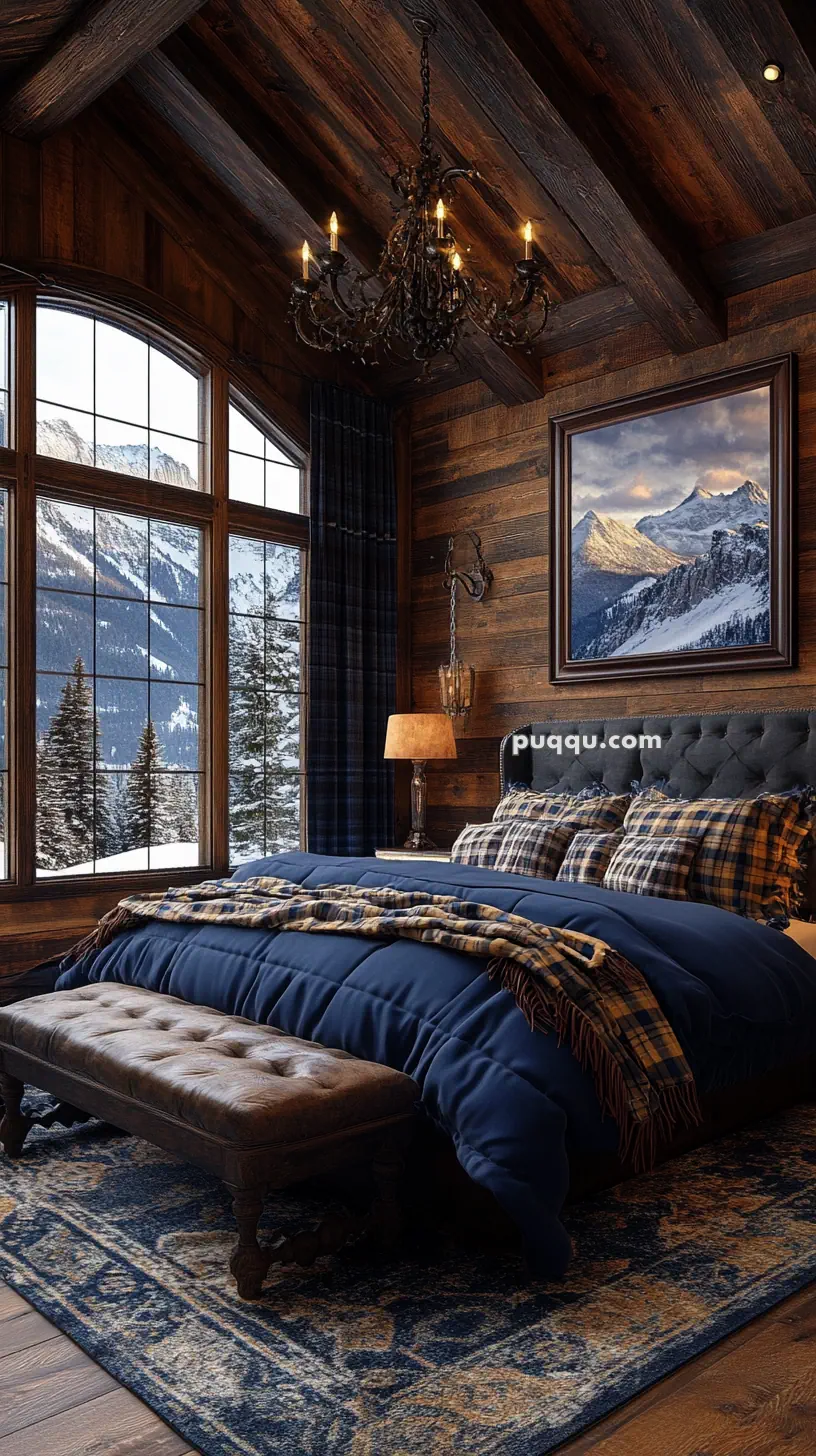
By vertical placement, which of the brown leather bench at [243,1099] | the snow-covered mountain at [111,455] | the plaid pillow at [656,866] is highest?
the snow-covered mountain at [111,455]

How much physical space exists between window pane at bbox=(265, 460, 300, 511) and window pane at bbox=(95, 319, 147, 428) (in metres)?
0.77

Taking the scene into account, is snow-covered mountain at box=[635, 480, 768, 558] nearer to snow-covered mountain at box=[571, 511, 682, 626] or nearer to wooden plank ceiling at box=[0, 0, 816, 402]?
snow-covered mountain at box=[571, 511, 682, 626]

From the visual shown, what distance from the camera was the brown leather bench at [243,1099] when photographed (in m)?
2.16

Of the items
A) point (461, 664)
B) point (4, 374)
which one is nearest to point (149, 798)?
point (461, 664)

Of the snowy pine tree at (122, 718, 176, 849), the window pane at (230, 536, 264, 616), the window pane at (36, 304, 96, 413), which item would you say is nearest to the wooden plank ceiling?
the window pane at (36, 304, 96, 413)

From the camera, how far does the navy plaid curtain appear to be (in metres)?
5.73

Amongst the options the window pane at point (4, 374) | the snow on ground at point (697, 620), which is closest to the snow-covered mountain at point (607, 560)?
the snow on ground at point (697, 620)

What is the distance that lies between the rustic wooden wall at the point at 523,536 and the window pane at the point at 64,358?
1.91m

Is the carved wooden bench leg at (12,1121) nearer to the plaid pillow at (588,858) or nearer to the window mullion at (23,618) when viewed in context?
the window mullion at (23,618)

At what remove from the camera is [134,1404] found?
6.08 feet

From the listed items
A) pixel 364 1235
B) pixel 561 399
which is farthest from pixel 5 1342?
pixel 561 399

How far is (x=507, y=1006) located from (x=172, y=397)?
394 centimetres

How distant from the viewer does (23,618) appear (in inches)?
188

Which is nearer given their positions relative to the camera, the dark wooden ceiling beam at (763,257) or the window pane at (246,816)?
the dark wooden ceiling beam at (763,257)
